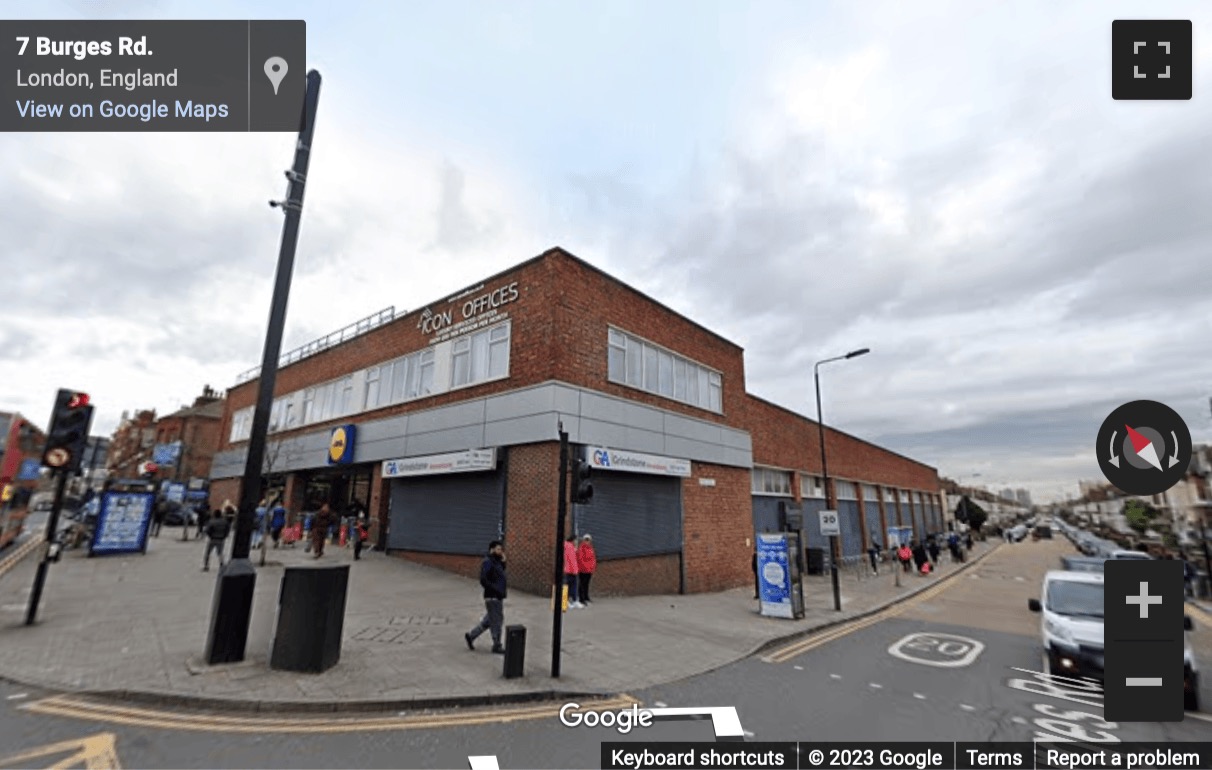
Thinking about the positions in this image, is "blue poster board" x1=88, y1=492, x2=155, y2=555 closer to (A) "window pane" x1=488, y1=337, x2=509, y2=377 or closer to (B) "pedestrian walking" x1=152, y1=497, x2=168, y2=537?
(B) "pedestrian walking" x1=152, y1=497, x2=168, y2=537

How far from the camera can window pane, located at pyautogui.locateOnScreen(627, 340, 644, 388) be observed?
16.6 metres

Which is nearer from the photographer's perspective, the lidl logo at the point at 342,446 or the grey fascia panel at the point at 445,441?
the grey fascia panel at the point at 445,441

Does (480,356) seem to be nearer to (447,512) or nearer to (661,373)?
(447,512)

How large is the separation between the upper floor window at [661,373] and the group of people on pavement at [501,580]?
523cm

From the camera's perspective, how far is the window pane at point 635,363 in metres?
16.6

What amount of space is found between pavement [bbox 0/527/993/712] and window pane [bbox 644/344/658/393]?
6391 mm

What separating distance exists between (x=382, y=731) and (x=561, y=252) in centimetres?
1209

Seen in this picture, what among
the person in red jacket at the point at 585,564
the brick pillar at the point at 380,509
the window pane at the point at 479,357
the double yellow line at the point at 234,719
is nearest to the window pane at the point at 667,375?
the window pane at the point at 479,357

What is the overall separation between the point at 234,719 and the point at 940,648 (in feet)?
37.2

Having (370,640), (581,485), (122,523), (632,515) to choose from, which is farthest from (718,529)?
(122,523)

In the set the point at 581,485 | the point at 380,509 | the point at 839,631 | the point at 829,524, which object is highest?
the point at 581,485

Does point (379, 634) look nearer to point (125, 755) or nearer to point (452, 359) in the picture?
point (125, 755)

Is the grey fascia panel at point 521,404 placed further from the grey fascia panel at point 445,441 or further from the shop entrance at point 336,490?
the shop entrance at point 336,490

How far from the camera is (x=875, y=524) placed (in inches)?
1355
